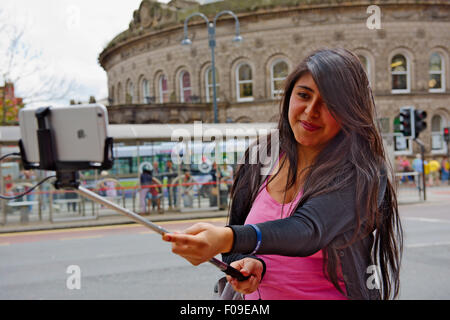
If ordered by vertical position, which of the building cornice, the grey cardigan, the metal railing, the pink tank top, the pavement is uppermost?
the building cornice

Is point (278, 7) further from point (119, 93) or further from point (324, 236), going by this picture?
point (324, 236)

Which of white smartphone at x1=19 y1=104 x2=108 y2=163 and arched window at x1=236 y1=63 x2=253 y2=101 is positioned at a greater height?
arched window at x1=236 y1=63 x2=253 y2=101

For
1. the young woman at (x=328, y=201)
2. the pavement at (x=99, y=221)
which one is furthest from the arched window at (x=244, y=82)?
the young woman at (x=328, y=201)

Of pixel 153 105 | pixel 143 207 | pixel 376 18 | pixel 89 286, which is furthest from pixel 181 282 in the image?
pixel 153 105

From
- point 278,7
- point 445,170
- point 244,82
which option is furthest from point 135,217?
point 244,82

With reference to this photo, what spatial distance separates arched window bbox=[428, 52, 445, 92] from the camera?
31172 millimetres

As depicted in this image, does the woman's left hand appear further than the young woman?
No

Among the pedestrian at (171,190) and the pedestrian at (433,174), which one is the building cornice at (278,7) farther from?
the pedestrian at (171,190)

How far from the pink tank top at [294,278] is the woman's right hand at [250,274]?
0.06m

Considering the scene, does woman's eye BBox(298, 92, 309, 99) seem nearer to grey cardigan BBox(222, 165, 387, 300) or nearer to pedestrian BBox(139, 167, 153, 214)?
grey cardigan BBox(222, 165, 387, 300)

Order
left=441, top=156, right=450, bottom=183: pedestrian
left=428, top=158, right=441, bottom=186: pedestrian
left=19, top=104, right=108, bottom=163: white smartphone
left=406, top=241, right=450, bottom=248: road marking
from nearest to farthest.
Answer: left=19, top=104, right=108, bottom=163: white smartphone → left=406, top=241, right=450, bottom=248: road marking → left=428, top=158, right=441, bottom=186: pedestrian → left=441, top=156, right=450, bottom=183: pedestrian

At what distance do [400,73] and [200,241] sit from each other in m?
32.4

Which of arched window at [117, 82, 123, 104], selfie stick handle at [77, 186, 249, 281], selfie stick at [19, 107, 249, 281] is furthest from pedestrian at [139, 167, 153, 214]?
arched window at [117, 82, 123, 104]

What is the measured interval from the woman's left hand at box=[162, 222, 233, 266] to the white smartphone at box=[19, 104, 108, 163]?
276mm
